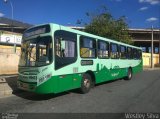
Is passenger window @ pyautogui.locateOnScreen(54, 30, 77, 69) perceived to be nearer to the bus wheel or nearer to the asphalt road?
the bus wheel

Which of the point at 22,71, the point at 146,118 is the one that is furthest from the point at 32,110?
the point at 146,118

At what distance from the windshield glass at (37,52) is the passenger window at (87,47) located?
2.24 meters

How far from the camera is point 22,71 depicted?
444 inches

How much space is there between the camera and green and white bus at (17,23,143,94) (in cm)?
1030

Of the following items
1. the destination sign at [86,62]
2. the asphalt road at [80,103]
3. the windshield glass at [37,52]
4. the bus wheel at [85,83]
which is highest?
the windshield glass at [37,52]

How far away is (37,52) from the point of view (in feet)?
35.1

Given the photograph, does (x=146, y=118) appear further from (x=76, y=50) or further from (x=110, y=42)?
(x=110, y=42)

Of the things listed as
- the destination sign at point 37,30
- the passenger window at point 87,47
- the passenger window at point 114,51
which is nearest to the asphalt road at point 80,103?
the passenger window at point 87,47

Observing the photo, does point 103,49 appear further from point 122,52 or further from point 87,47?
point 122,52

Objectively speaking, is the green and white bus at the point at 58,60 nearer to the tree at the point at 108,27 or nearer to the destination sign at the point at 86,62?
the destination sign at the point at 86,62

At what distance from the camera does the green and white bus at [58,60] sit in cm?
1030

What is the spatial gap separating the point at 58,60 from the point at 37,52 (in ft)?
2.99

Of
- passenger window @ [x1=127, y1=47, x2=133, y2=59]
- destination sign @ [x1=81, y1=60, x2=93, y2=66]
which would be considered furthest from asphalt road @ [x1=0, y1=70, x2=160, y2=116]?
passenger window @ [x1=127, y1=47, x2=133, y2=59]

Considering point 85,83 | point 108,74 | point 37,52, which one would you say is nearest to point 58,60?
point 37,52
